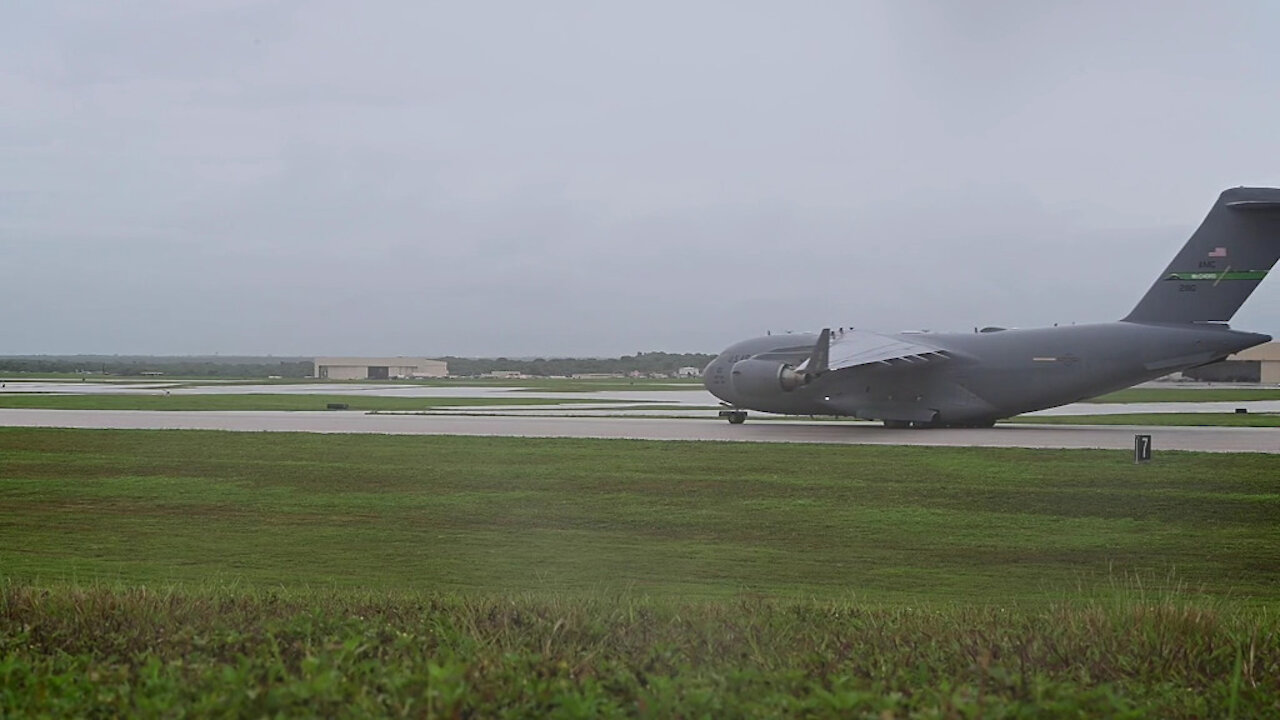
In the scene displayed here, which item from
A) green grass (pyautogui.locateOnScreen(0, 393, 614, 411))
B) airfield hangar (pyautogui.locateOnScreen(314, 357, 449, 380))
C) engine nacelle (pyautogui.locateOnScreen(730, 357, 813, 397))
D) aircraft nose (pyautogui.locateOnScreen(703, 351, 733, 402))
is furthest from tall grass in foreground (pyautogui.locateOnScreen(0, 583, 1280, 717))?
airfield hangar (pyautogui.locateOnScreen(314, 357, 449, 380))

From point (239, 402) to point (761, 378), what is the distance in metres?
32.1

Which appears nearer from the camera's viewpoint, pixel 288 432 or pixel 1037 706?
pixel 1037 706

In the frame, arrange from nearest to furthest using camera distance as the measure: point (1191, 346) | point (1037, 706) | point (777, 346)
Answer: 1. point (1037, 706)
2. point (1191, 346)
3. point (777, 346)

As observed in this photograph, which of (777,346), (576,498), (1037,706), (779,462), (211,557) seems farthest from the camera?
(777,346)

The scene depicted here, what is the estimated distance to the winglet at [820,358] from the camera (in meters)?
37.6

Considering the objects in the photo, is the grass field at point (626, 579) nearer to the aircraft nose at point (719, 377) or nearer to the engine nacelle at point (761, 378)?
the engine nacelle at point (761, 378)

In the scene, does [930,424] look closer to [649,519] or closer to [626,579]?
[649,519]

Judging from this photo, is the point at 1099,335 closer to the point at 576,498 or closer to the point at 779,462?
the point at 779,462

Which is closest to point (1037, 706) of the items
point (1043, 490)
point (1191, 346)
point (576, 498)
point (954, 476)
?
point (576, 498)

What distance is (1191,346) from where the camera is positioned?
1387 inches

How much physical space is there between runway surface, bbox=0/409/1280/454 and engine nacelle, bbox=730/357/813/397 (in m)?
1.24

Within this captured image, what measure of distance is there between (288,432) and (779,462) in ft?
54.0

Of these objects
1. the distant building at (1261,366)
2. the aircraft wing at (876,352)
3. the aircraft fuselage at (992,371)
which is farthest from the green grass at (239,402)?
the distant building at (1261,366)

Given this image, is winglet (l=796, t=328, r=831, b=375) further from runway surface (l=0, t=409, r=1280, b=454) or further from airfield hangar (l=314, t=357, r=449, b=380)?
airfield hangar (l=314, t=357, r=449, b=380)
